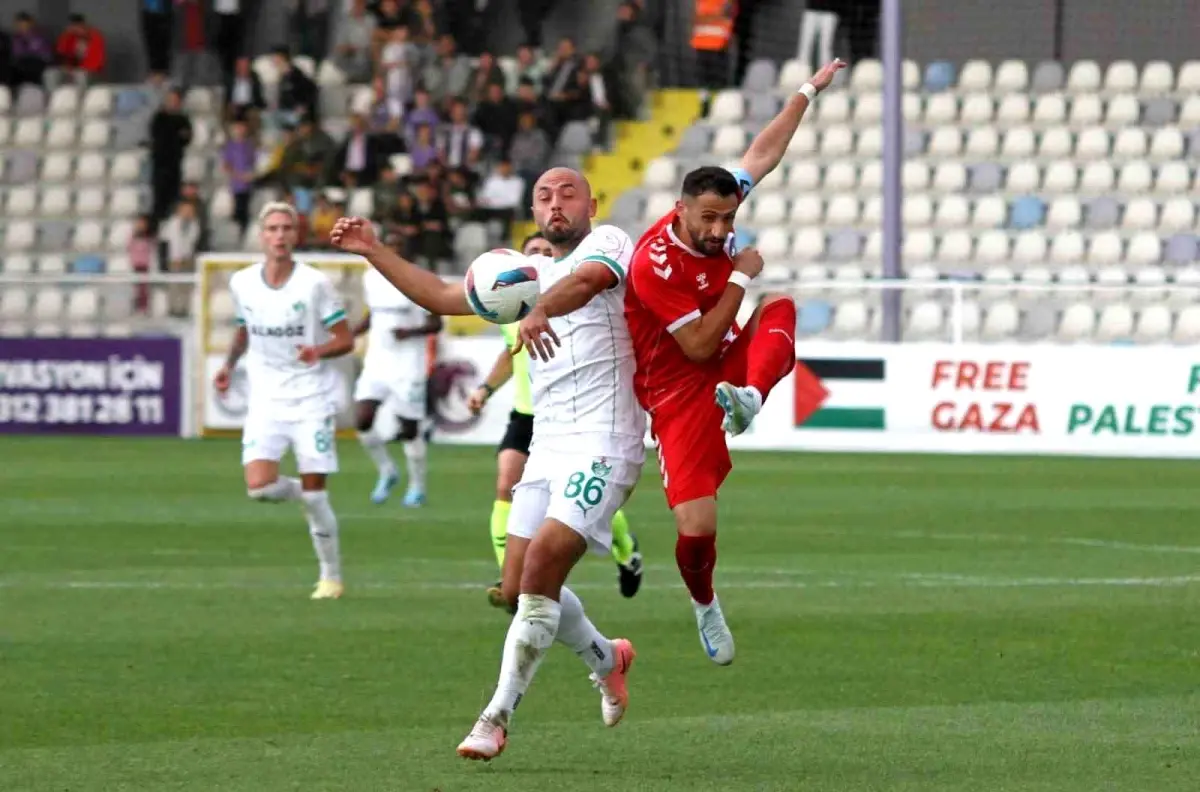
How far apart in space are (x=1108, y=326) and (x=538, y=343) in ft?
60.4

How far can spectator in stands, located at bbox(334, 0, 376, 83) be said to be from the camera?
31359 millimetres

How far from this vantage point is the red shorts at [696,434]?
28.3 ft

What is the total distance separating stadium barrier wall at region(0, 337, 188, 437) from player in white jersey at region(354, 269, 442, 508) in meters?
7.41

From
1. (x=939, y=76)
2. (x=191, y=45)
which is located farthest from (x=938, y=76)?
(x=191, y=45)

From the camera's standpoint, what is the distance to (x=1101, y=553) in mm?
15109

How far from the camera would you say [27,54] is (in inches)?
1283

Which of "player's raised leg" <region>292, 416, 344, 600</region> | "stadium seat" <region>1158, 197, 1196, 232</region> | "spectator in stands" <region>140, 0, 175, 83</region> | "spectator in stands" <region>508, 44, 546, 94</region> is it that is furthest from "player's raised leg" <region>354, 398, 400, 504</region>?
"spectator in stands" <region>140, 0, 175, 83</region>

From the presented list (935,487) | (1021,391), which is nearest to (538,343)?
(935,487)

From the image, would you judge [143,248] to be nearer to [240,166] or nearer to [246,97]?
[240,166]

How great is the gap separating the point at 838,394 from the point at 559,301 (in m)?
17.3

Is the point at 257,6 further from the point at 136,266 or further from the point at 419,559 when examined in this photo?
the point at 419,559

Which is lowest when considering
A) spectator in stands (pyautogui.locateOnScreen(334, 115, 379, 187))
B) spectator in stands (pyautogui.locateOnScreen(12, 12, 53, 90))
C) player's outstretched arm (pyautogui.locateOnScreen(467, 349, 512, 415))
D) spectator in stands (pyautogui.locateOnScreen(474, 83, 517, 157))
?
player's outstretched arm (pyautogui.locateOnScreen(467, 349, 512, 415))

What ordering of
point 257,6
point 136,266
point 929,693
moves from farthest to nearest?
point 257,6 < point 136,266 < point 929,693

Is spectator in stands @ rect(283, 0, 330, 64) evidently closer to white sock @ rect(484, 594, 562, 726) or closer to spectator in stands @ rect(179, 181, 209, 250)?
spectator in stands @ rect(179, 181, 209, 250)
